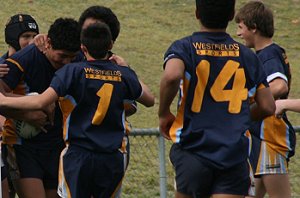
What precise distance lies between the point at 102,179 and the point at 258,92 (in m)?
1.25

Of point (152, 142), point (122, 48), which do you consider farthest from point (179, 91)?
point (122, 48)

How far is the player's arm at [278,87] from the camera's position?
27.1ft

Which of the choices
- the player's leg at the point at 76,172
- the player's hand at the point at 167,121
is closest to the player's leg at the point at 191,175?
the player's hand at the point at 167,121

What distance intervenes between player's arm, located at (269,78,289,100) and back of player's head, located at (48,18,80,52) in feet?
5.42

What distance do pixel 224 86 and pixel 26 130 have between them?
1767 millimetres

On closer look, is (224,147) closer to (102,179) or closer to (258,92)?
(258,92)

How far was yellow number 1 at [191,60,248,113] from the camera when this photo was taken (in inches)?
271

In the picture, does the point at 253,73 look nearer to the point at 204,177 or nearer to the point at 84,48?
the point at 204,177

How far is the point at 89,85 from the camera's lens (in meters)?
7.19

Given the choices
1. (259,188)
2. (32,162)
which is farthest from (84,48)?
(259,188)

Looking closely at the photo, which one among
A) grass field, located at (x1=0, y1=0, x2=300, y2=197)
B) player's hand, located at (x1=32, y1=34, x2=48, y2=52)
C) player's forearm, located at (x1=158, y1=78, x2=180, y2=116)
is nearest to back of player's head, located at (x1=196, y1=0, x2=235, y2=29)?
player's forearm, located at (x1=158, y1=78, x2=180, y2=116)

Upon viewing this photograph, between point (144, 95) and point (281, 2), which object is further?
point (281, 2)

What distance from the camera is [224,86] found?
273 inches

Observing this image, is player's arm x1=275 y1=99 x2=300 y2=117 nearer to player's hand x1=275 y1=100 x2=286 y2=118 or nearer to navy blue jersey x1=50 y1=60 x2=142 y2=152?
player's hand x1=275 y1=100 x2=286 y2=118
